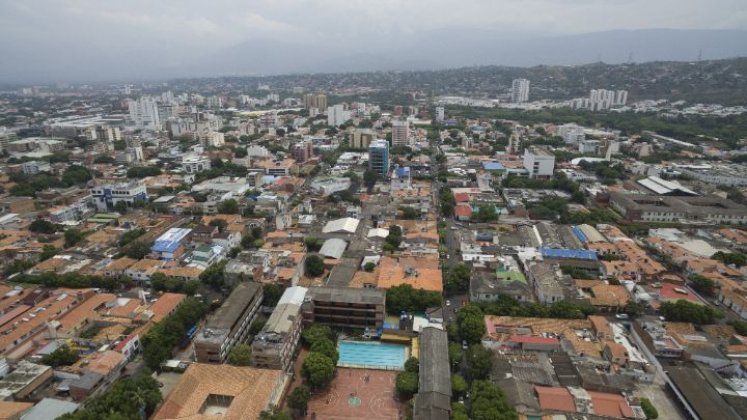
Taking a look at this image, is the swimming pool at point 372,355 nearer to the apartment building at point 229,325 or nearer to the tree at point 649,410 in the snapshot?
the apartment building at point 229,325

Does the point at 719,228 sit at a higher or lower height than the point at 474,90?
lower

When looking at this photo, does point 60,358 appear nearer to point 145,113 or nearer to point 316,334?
point 316,334

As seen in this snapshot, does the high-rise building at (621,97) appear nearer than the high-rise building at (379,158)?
No

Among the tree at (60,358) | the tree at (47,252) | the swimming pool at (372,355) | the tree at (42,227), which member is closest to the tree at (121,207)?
the tree at (42,227)

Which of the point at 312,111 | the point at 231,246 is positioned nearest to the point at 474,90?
the point at 312,111

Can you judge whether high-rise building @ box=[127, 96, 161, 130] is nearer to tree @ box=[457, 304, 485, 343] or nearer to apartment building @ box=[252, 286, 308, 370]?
apartment building @ box=[252, 286, 308, 370]

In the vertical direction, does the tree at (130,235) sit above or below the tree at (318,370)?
above

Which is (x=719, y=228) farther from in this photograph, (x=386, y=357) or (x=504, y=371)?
(x=386, y=357)
